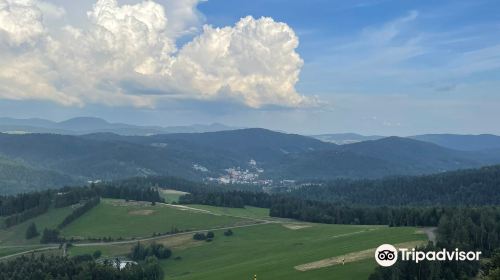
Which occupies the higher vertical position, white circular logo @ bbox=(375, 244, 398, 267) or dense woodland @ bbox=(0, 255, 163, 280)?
white circular logo @ bbox=(375, 244, 398, 267)

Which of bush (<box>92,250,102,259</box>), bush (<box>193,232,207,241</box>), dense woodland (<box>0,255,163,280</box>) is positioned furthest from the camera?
bush (<box>193,232,207,241</box>)

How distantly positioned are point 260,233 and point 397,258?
99.9 metres

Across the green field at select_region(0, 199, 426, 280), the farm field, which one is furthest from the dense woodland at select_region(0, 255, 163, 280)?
the green field at select_region(0, 199, 426, 280)

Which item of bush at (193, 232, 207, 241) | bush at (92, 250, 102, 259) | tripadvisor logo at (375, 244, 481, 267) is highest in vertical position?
tripadvisor logo at (375, 244, 481, 267)

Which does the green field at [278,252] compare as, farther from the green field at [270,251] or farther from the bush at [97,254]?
the bush at [97,254]

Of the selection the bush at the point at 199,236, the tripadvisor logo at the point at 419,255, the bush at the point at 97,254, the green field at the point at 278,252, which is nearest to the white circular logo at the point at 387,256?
the tripadvisor logo at the point at 419,255

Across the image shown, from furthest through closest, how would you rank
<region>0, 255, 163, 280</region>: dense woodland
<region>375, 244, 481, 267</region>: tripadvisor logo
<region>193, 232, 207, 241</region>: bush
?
<region>193, 232, 207, 241</region>: bush, <region>0, 255, 163, 280</region>: dense woodland, <region>375, 244, 481, 267</region>: tripadvisor logo

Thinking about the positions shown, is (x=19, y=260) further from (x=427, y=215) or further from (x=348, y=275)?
(x=427, y=215)

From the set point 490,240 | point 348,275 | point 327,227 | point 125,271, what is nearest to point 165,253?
point 125,271

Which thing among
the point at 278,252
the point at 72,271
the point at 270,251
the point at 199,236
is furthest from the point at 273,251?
the point at 72,271

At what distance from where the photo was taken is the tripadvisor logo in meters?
93.6

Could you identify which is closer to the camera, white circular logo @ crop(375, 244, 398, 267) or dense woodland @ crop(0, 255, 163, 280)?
white circular logo @ crop(375, 244, 398, 267)

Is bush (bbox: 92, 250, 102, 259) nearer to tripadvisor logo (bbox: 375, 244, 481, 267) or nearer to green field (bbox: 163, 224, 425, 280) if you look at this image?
green field (bbox: 163, 224, 425, 280)

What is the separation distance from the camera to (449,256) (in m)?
96.9
